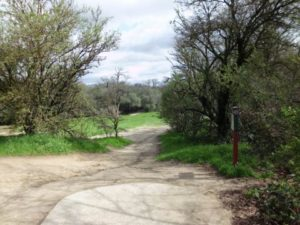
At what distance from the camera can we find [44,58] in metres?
17.3

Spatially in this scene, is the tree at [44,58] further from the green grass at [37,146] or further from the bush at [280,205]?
the bush at [280,205]

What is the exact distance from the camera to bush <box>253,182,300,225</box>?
6508mm

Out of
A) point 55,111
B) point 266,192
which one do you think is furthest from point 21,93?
point 266,192

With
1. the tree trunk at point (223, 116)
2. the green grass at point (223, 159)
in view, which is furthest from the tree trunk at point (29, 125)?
the tree trunk at point (223, 116)

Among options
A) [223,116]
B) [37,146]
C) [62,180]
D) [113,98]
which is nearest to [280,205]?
[62,180]

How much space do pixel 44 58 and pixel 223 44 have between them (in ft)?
25.3

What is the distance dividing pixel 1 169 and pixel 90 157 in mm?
4647

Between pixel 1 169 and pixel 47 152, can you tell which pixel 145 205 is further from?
pixel 47 152

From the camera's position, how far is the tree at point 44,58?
16.5 metres

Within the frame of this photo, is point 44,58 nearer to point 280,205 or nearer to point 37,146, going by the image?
point 37,146

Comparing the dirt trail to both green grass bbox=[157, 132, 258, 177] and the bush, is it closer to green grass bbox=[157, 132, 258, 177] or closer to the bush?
green grass bbox=[157, 132, 258, 177]

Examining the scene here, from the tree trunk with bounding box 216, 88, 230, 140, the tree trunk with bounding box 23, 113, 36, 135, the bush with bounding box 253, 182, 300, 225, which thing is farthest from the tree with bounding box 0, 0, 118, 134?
the bush with bounding box 253, 182, 300, 225

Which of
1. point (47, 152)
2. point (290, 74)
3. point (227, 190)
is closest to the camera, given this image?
point (227, 190)

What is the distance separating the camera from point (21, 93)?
55.1 ft
